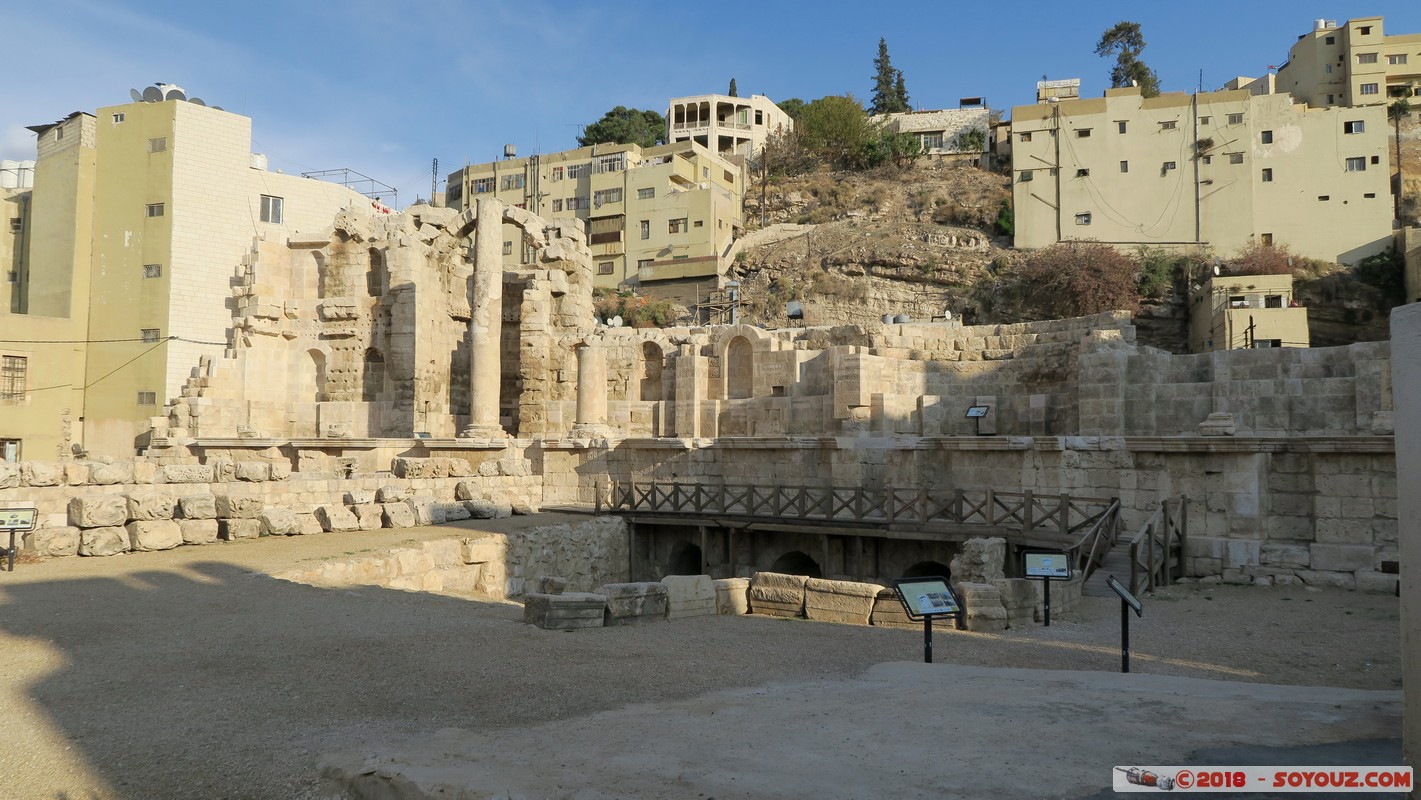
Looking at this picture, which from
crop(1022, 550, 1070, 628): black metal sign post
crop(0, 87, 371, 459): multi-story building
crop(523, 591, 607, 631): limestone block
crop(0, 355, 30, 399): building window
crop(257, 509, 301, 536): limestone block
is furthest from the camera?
crop(0, 87, 371, 459): multi-story building

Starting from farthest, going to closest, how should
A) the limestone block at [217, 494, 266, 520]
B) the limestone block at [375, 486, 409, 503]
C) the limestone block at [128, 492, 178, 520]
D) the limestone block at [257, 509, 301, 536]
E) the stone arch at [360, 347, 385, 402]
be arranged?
the stone arch at [360, 347, 385, 402] < the limestone block at [375, 486, 409, 503] < the limestone block at [257, 509, 301, 536] < the limestone block at [217, 494, 266, 520] < the limestone block at [128, 492, 178, 520]

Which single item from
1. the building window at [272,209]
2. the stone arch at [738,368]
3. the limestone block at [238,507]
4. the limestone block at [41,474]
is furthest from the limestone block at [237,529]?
the building window at [272,209]

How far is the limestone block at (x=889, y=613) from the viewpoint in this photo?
10172 millimetres

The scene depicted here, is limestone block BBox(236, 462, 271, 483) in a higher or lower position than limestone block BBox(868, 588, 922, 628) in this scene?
higher

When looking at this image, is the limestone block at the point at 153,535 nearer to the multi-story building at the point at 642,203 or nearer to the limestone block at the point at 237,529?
the limestone block at the point at 237,529

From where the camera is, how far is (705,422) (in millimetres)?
25125

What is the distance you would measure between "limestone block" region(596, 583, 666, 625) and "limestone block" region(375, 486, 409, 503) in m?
8.77

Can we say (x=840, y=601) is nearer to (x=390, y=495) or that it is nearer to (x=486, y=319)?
(x=390, y=495)

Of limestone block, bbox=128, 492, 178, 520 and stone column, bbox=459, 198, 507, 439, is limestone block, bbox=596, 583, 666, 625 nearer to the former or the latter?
limestone block, bbox=128, 492, 178, 520

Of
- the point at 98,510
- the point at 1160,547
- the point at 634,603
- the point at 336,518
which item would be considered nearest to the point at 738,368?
the point at 336,518

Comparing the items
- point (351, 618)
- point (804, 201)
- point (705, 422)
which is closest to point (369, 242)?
point (705, 422)

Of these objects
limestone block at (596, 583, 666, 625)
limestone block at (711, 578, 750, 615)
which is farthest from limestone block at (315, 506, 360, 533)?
limestone block at (711, 578, 750, 615)

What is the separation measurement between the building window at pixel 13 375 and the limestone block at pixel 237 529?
1815cm

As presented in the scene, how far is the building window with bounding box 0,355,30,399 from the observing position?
87.1ft
